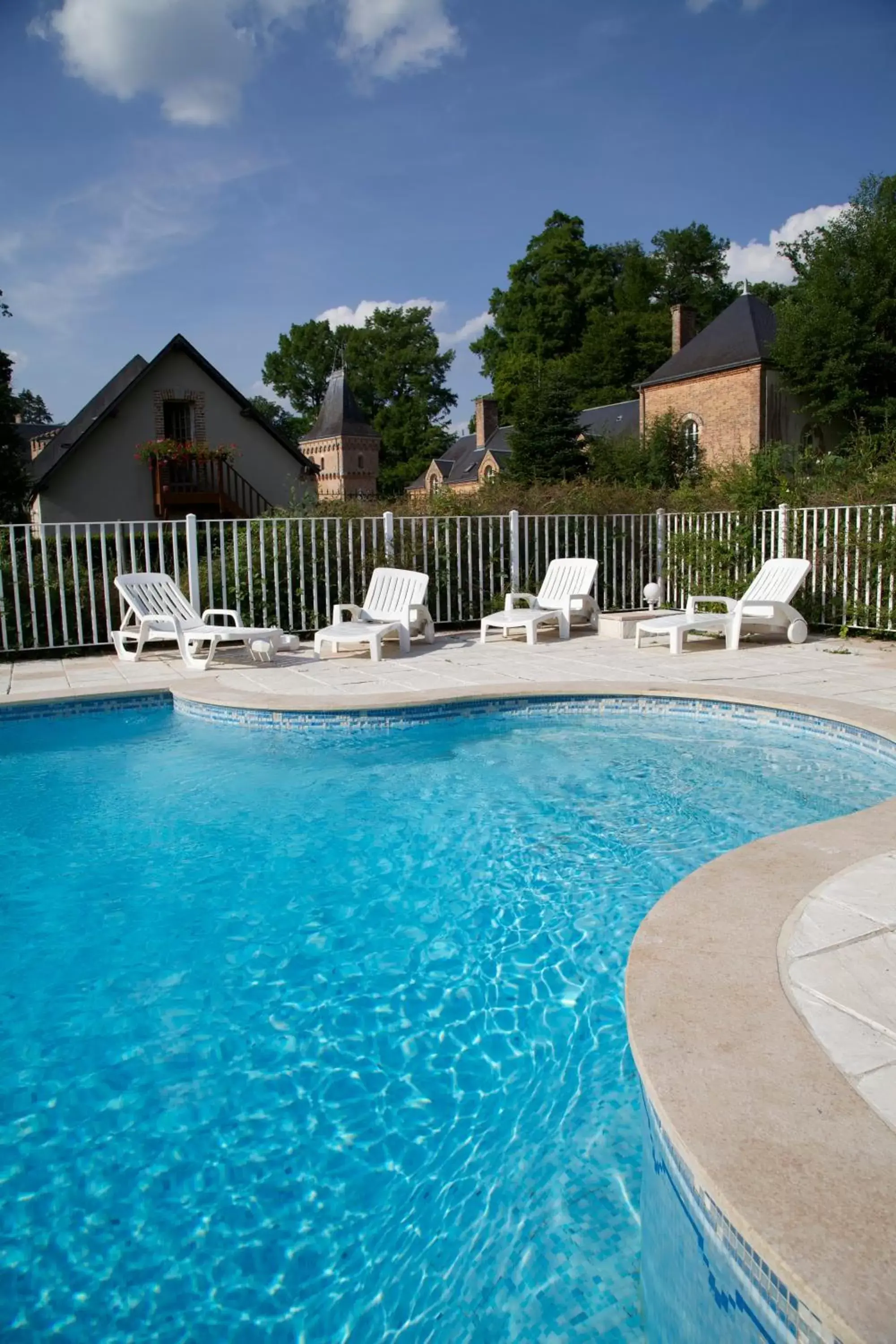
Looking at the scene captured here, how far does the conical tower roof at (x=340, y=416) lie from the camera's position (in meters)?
48.1

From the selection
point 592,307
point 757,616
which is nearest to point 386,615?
point 757,616

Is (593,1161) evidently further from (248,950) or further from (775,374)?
(775,374)

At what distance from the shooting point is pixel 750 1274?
134cm

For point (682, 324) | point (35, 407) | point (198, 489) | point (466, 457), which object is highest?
point (35, 407)

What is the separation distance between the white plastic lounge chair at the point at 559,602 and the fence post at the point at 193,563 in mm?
3112

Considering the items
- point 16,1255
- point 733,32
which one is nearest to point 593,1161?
point 16,1255

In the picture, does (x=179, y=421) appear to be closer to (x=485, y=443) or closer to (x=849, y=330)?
(x=849, y=330)

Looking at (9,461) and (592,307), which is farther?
(592,307)

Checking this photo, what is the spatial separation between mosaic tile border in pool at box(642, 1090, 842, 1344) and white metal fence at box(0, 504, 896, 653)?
8672 millimetres

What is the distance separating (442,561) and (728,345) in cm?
2440

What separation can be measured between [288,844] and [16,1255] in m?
2.42

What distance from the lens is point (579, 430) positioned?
95.8ft

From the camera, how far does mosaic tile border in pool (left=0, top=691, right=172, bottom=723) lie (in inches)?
267

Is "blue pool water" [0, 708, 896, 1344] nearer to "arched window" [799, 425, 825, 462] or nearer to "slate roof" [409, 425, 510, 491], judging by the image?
"arched window" [799, 425, 825, 462]
